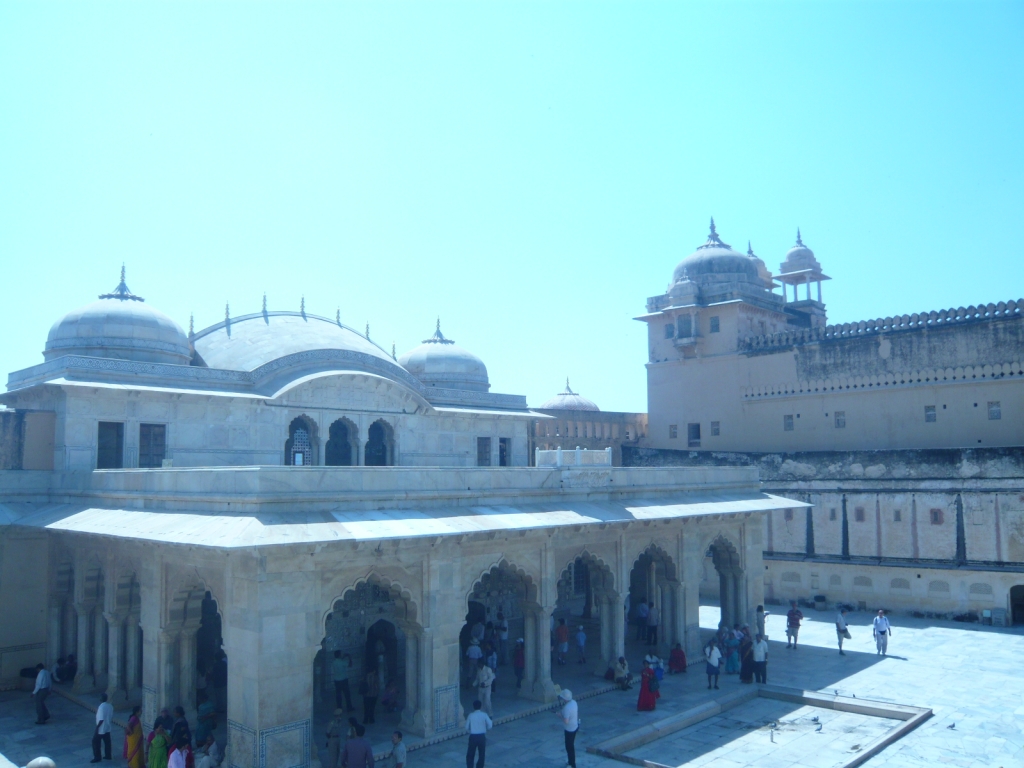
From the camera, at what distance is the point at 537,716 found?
14.5 metres

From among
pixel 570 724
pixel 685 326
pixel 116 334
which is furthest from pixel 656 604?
pixel 685 326

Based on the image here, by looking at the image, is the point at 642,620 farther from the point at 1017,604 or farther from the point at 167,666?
the point at 167,666

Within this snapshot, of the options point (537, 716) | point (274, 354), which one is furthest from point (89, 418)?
point (537, 716)

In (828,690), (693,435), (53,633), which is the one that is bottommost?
(828,690)

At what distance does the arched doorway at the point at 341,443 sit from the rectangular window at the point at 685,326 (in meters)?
16.9

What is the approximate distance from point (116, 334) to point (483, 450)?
10.4 metres

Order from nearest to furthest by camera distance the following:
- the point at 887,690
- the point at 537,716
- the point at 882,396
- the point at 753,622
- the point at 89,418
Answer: the point at 537,716
the point at 887,690
the point at 89,418
the point at 753,622
the point at 882,396

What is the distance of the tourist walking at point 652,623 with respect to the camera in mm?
19703

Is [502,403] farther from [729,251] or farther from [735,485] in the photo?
[729,251]

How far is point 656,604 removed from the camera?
68.9ft

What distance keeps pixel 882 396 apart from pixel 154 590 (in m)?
24.4

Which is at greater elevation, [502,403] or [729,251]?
[729,251]

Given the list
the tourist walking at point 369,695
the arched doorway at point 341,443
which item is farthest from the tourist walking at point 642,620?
the arched doorway at point 341,443

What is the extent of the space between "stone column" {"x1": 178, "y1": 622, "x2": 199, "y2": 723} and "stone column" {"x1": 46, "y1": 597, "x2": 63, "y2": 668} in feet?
15.0
